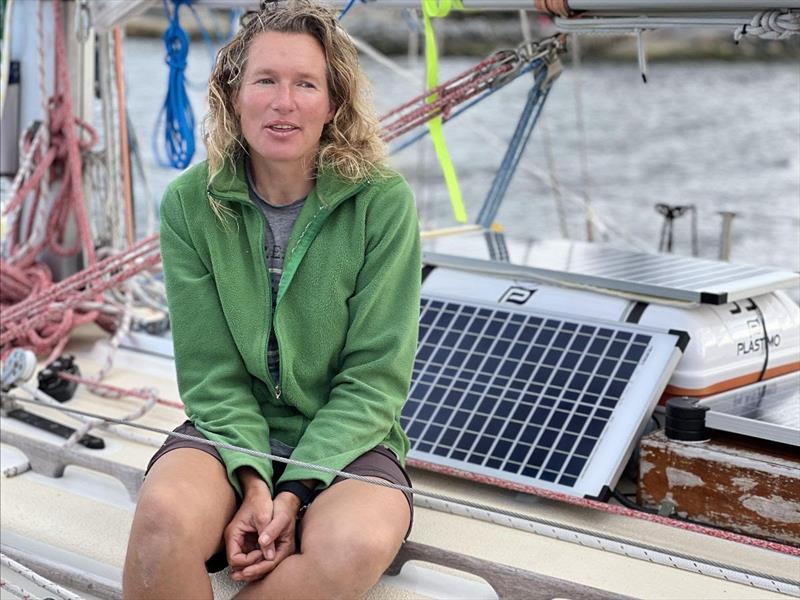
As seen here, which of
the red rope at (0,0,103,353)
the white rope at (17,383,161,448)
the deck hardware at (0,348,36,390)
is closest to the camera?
the white rope at (17,383,161,448)

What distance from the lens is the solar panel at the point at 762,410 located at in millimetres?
1989

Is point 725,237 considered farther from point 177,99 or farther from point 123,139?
point 123,139

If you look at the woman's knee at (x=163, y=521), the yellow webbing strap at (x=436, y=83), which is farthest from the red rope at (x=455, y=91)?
the woman's knee at (x=163, y=521)

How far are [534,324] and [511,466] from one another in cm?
33

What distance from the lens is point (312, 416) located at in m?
1.84

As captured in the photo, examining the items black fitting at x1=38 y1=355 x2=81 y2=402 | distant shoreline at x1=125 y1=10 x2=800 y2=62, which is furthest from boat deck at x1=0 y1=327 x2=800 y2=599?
distant shoreline at x1=125 y1=10 x2=800 y2=62

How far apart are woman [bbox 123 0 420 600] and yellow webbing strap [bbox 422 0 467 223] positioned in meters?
0.56

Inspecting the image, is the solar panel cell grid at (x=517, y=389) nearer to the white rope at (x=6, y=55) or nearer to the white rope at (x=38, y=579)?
the white rope at (x=38, y=579)

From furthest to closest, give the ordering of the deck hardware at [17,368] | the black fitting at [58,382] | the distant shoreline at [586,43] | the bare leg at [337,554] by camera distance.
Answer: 1. the distant shoreline at [586,43]
2. the black fitting at [58,382]
3. the deck hardware at [17,368]
4. the bare leg at [337,554]

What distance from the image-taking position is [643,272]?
2482mm

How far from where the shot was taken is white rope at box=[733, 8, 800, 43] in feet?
6.56

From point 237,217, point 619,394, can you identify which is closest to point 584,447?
point 619,394

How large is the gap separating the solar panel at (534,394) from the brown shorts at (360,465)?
1.23ft

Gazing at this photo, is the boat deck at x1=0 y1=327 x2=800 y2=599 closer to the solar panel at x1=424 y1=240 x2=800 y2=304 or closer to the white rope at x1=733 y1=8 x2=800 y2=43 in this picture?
the solar panel at x1=424 y1=240 x2=800 y2=304
